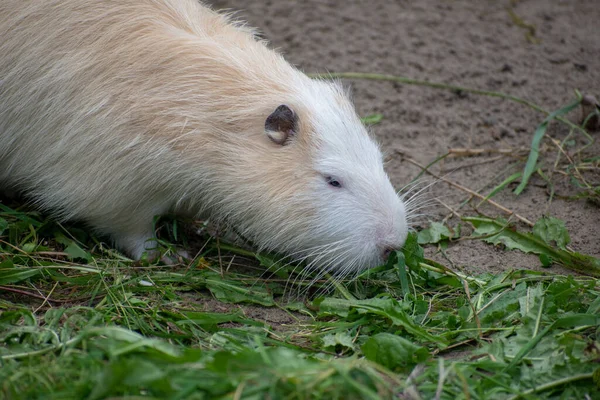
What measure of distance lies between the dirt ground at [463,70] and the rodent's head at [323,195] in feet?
2.95

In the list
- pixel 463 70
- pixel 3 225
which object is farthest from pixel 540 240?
pixel 3 225

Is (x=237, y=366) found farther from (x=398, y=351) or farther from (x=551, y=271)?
(x=551, y=271)

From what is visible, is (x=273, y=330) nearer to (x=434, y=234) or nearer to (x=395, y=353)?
(x=395, y=353)

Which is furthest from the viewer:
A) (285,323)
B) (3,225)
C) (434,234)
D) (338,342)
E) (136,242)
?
(434,234)

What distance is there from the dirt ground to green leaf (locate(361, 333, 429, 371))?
1278 millimetres

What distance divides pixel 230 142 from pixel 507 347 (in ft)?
6.30

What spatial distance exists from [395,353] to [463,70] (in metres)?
4.09

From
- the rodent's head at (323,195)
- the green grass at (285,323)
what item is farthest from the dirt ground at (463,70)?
the rodent's head at (323,195)

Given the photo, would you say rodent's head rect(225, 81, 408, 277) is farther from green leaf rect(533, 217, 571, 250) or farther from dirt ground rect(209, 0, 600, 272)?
green leaf rect(533, 217, 571, 250)

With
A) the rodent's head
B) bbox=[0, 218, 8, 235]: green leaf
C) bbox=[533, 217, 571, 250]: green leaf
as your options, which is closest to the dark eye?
the rodent's head

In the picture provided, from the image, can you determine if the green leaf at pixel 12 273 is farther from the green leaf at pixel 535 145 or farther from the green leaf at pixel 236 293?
the green leaf at pixel 535 145

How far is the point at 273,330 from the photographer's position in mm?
3820

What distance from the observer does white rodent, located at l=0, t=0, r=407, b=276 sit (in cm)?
400

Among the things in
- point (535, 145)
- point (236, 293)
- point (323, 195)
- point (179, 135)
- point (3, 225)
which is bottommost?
point (236, 293)
